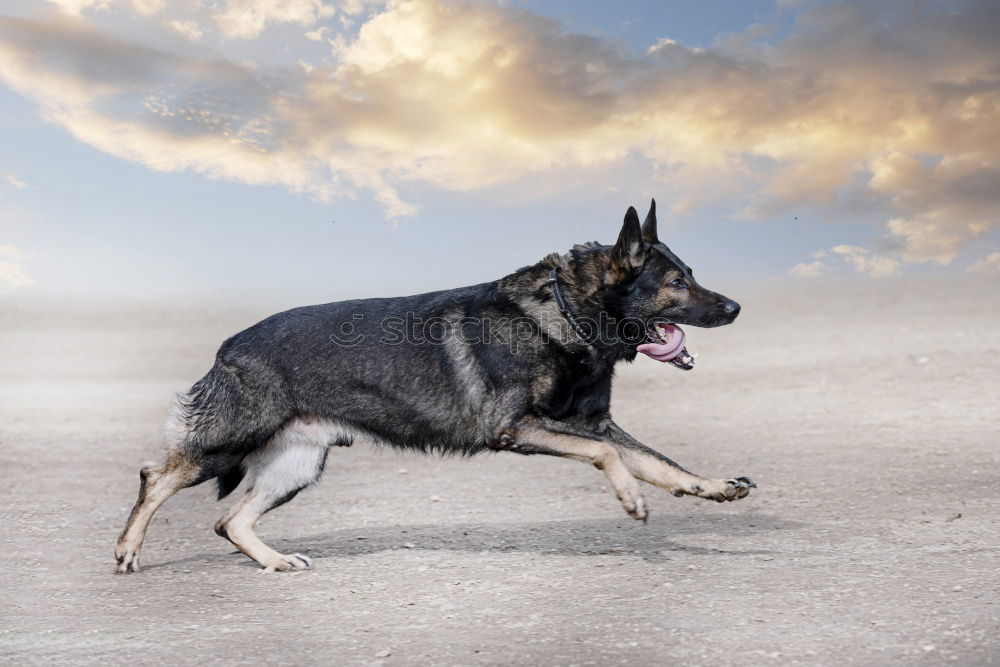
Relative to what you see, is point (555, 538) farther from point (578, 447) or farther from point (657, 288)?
point (657, 288)

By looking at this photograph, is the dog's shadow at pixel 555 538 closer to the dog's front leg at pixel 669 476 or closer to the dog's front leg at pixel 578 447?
the dog's front leg at pixel 669 476

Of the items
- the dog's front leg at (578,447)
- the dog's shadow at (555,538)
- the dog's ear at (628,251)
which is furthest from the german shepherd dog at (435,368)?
the dog's shadow at (555,538)

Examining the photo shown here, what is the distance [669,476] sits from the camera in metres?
5.89

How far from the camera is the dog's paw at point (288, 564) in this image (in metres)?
6.26

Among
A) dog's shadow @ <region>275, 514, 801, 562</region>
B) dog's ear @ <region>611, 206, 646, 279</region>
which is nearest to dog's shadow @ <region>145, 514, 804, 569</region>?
dog's shadow @ <region>275, 514, 801, 562</region>

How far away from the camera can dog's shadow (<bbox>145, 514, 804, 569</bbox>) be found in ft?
21.2

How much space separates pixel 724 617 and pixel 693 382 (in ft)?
40.0

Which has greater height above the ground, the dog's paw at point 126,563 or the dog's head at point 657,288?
the dog's head at point 657,288

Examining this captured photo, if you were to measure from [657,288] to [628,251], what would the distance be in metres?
0.32

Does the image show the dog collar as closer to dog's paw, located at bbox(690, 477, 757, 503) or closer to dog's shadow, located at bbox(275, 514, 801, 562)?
dog's paw, located at bbox(690, 477, 757, 503)

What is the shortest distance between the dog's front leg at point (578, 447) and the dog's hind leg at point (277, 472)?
130 cm

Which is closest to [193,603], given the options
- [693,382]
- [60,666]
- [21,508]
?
[60,666]

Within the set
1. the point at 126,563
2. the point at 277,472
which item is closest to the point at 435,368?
the point at 277,472

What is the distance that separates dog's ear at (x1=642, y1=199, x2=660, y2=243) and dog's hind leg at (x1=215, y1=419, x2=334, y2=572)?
246 centimetres
